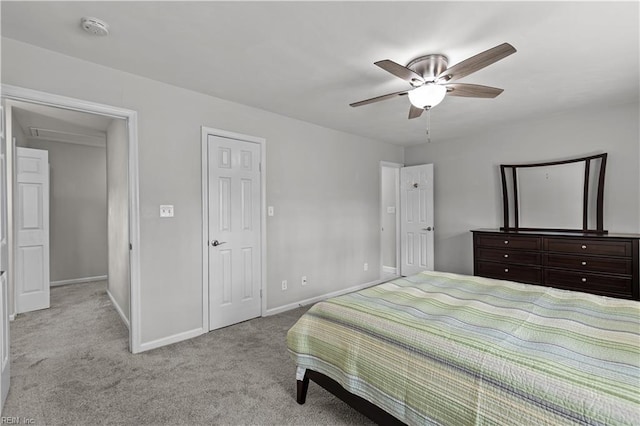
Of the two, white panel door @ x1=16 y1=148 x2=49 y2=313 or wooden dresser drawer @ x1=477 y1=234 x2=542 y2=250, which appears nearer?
wooden dresser drawer @ x1=477 y1=234 x2=542 y2=250

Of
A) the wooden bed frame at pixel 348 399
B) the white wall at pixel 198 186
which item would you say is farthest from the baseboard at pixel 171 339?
the wooden bed frame at pixel 348 399

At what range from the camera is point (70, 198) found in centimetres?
526

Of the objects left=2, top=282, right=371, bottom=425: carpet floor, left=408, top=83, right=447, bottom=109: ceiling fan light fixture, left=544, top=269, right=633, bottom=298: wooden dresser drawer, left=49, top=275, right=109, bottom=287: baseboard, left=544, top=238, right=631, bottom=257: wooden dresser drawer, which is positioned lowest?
left=2, top=282, right=371, bottom=425: carpet floor

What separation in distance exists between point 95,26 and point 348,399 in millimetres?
2723

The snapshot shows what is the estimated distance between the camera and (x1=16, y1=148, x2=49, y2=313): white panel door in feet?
12.6

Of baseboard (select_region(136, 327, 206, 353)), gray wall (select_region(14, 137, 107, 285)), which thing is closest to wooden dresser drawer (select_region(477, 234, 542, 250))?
baseboard (select_region(136, 327, 206, 353))

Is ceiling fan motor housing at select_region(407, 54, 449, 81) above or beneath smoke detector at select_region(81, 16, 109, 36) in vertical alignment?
beneath

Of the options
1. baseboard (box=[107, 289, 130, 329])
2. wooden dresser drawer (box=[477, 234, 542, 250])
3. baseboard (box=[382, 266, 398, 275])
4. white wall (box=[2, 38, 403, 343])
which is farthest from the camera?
baseboard (box=[382, 266, 398, 275])

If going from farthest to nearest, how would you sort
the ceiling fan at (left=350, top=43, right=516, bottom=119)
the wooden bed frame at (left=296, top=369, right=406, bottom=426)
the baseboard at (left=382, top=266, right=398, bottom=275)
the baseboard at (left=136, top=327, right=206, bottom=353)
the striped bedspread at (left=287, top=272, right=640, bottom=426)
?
the baseboard at (left=382, top=266, right=398, bottom=275), the baseboard at (left=136, top=327, right=206, bottom=353), the ceiling fan at (left=350, top=43, right=516, bottom=119), the wooden bed frame at (left=296, top=369, right=406, bottom=426), the striped bedspread at (left=287, top=272, right=640, bottom=426)

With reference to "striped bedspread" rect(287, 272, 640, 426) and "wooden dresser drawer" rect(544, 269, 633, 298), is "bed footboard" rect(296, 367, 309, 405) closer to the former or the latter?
"striped bedspread" rect(287, 272, 640, 426)

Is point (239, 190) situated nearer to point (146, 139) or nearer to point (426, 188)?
point (146, 139)

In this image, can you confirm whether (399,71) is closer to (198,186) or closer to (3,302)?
(198,186)

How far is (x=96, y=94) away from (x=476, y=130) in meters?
4.54

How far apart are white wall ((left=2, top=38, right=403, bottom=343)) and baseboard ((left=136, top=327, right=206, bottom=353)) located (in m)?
0.03
